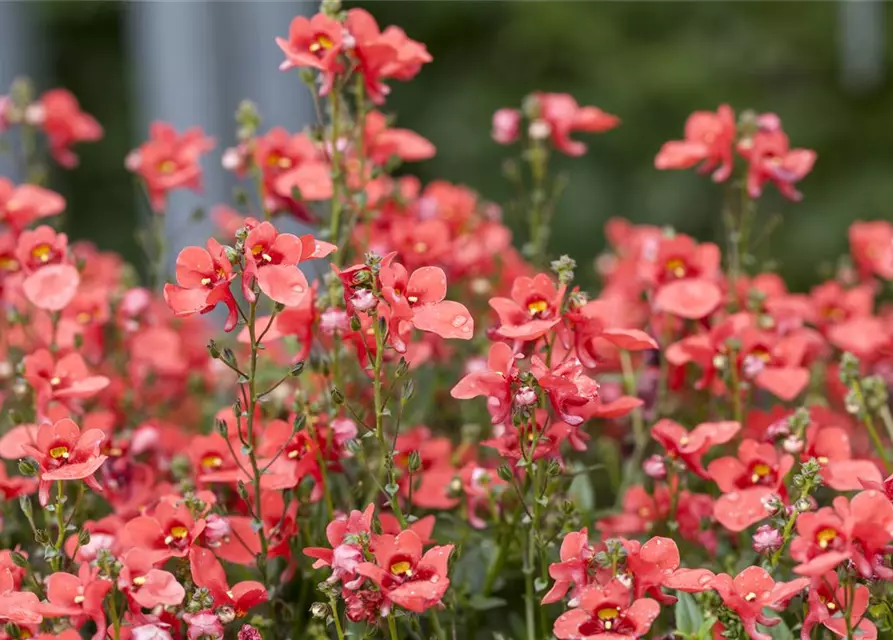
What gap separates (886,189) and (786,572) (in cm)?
455

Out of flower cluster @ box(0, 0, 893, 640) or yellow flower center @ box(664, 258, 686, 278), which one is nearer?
flower cluster @ box(0, 0, 893, 640)

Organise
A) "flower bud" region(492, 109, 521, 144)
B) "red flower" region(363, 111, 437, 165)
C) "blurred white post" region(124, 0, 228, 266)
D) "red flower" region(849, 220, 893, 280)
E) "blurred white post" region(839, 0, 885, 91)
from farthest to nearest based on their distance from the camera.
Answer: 1. "blurred white post" region(839, 0, 885, 91)
2. "blurred white post" region(124, 0, 228, 266)
3. "red flower" region(849, 220, 893, 280)
4. "flower bud" region(492, 109, 521, 144)
5. "red flower" region(363, 111, 437, 165)

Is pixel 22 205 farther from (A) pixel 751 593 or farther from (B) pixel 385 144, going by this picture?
(A) pixel 751 593

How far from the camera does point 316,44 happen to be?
1.43 meters

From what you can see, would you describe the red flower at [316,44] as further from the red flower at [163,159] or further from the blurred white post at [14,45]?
the blurred white post at [14,45]

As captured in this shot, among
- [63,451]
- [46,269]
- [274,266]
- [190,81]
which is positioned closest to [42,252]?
[46,269]

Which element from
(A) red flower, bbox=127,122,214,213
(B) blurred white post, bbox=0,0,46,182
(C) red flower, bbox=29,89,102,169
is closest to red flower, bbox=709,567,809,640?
(A) red flower, bbox=127,122,214,213

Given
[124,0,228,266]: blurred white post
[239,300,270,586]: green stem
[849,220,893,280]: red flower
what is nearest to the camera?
[239,300,270,586]: green stem

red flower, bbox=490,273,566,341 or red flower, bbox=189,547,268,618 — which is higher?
red flower, bbox=490,273,566,341

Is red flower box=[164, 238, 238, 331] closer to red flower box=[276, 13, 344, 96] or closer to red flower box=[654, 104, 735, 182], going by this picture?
red flower box=[276, 13, 344, 96]

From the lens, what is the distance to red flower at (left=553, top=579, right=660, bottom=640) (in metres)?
1.11

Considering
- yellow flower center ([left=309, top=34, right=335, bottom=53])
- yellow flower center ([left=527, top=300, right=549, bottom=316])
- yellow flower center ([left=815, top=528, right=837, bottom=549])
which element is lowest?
yellow flower center ([left=815, top=528, right=837, bottom=549])

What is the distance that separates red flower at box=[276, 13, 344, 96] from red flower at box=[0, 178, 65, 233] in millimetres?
449

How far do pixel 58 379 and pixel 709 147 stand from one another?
3.21ft
